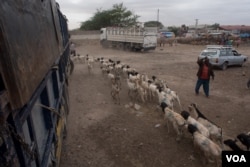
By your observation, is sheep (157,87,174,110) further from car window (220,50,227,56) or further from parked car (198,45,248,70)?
car window (220,50,227,56)

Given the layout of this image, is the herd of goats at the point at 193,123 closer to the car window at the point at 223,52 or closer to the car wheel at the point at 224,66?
the car wheel at the point at 224,66

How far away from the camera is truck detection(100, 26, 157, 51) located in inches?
945

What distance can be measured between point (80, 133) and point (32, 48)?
4.34 m

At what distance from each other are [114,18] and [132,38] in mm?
19843

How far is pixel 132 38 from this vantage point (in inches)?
995

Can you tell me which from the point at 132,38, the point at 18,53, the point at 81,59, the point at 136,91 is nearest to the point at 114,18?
the point at 132,38

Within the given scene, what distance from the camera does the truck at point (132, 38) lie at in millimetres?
23991

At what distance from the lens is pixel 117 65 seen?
1391 cm

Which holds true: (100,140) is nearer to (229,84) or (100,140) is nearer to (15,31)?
(15,31)

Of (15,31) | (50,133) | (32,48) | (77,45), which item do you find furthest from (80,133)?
(77,45)

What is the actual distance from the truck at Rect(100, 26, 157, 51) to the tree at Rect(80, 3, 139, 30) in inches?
528

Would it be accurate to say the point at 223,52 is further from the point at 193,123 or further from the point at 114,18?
the point at 114,18

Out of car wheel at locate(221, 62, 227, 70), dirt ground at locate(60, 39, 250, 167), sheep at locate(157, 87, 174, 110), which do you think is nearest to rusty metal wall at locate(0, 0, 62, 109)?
dirt ground at locate(60, 39, 250, 167)

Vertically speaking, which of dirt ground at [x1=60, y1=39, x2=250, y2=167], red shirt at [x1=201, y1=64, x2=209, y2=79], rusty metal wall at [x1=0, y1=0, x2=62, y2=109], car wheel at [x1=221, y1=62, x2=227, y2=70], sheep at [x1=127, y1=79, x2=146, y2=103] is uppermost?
rusty metal wall at [x1=0, y1=0, x2=62, y2=109]
